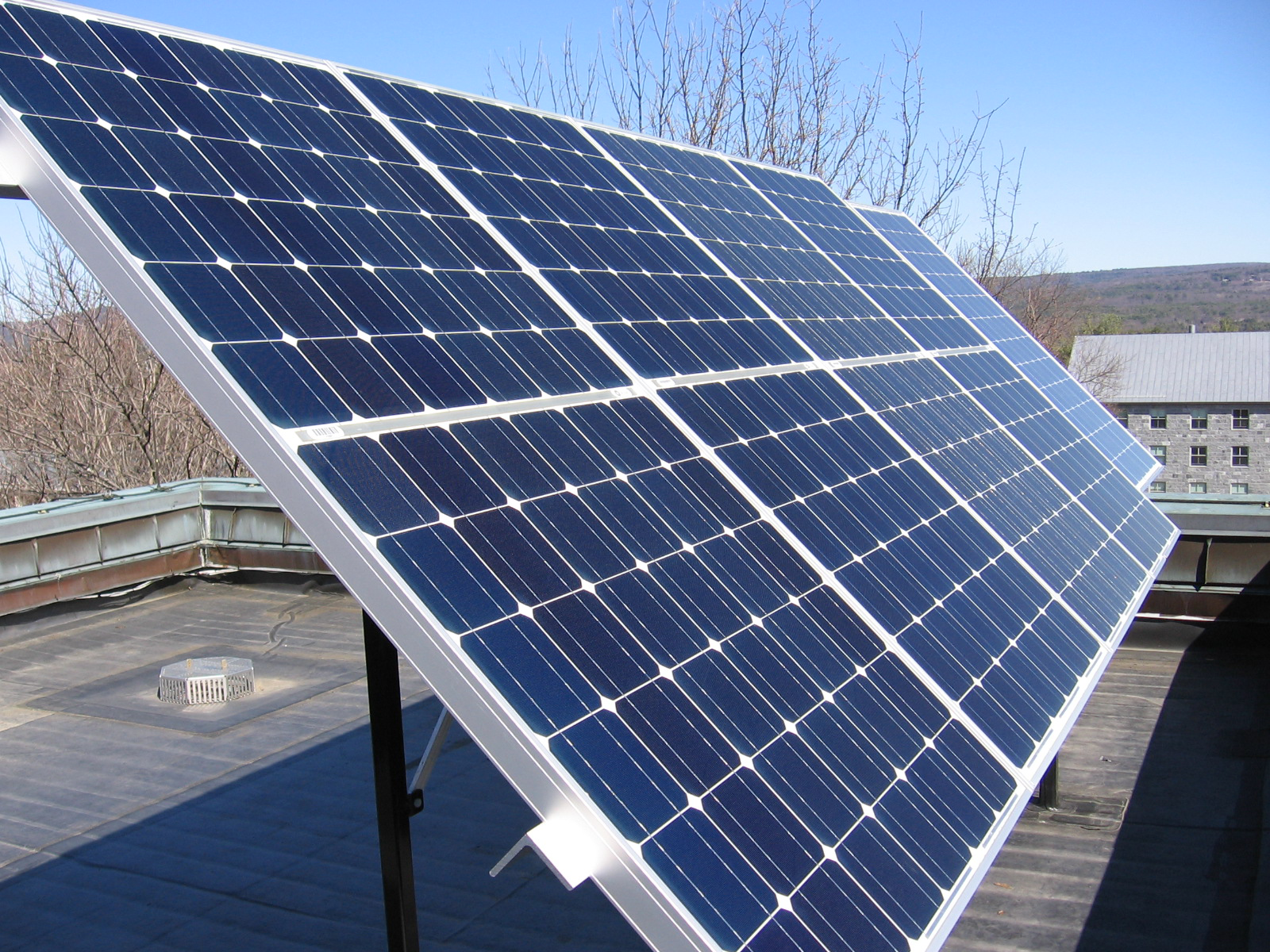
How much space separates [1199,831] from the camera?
8.68m

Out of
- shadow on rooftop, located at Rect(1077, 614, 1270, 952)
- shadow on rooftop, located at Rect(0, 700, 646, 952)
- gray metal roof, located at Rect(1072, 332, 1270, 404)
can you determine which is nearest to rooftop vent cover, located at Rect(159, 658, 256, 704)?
shadow on rooftop, located at Rect(0, 700, 646, 952)

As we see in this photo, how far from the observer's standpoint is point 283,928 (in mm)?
7410

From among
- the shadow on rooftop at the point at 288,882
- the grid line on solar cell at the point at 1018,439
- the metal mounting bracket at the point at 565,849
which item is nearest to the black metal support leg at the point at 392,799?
the metal mounting bracket at the point at 565,849

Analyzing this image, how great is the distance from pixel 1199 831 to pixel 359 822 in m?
6.94

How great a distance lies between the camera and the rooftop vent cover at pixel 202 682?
11.4m

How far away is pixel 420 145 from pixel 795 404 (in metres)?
2.91

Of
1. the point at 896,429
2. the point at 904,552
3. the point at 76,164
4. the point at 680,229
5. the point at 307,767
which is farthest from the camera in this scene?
the point at 307,767

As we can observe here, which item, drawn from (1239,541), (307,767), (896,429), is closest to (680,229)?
(896,429)

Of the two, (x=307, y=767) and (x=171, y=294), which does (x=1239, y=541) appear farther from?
(x=171, y=294)

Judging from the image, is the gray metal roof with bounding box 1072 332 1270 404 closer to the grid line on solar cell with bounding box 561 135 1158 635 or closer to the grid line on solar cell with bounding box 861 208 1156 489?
the grid line on solar cell with bounding box 861 208 1156 489

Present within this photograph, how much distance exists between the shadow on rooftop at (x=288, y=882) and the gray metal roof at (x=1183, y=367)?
95.2 metres

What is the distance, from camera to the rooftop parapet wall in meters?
13.4

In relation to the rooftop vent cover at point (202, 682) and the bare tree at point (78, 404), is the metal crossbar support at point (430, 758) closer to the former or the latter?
the rooftop vent cover at point (202, 682)

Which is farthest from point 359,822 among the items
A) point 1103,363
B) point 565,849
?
point 1103,363
